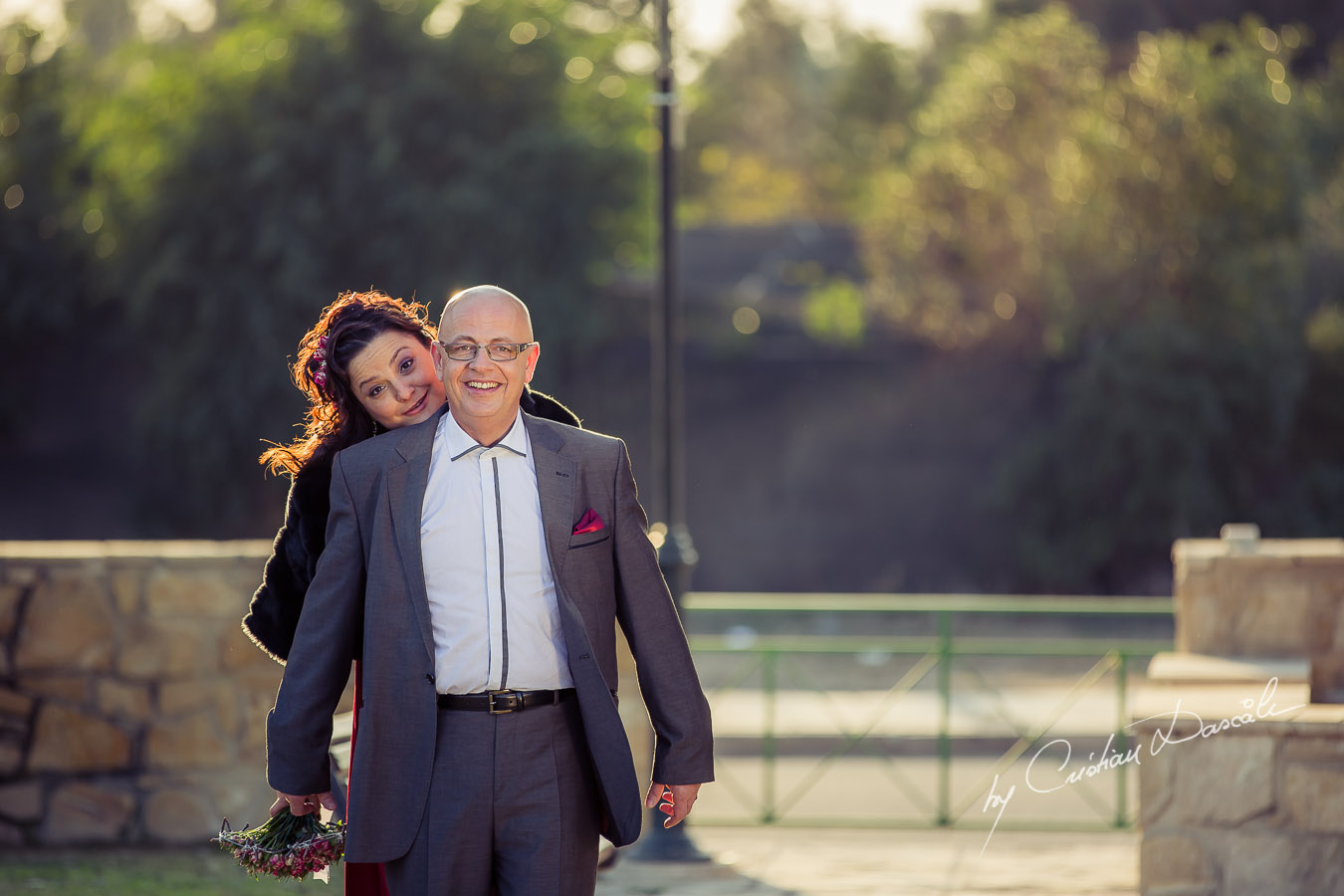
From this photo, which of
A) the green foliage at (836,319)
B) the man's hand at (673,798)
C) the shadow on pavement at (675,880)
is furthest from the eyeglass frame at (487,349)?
the green foliage at (836,319)

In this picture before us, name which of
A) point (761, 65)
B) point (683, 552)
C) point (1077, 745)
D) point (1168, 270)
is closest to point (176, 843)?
point (683, 552)

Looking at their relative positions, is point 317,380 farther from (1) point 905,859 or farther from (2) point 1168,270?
(2) point 1168,270

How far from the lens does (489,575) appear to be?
301 centimetres

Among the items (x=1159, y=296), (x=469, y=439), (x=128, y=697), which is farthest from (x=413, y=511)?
(x=1159, y=296)

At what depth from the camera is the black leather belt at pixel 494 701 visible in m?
2.97

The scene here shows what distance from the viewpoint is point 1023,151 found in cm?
2000

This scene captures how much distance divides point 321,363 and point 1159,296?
53.5 ft

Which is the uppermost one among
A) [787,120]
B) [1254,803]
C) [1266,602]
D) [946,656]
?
[787,120]

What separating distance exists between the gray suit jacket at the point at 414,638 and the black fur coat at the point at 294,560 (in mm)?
259

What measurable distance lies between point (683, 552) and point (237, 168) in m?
16.8

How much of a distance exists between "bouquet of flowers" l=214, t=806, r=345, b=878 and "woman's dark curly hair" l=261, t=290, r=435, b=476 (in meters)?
0.80

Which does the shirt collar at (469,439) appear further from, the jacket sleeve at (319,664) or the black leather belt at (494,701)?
the black leather belt at (494,701)

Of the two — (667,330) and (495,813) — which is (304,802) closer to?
(495,813)

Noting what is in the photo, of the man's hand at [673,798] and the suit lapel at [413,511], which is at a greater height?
the suit lapel at [413,511]
